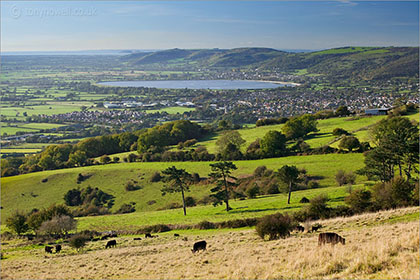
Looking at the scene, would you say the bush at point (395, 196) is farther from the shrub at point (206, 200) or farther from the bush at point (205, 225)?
the shrub at point (206, 200)

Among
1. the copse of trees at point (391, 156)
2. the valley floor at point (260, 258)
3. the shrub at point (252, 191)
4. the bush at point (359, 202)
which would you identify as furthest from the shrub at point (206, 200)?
the bush at point (359, 202)

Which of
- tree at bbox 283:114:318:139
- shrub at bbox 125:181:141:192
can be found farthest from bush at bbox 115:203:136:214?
tree at bbox 283:114:318:139

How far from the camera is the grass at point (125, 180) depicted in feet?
169

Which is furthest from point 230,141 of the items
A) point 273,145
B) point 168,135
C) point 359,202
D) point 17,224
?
point 359,202

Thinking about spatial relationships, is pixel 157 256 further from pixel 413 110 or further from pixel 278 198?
pixel 413 110

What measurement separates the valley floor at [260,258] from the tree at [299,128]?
48.0 metres

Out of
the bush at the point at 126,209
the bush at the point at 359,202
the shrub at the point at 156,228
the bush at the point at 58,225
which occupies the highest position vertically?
the bush at the point at 359,202

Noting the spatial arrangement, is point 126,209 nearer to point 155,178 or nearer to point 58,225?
point 155,178

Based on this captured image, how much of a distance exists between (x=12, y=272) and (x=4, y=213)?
3855 cm

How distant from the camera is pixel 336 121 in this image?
8469 centimetres

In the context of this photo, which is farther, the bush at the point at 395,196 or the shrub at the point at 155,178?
the shrub at the point at 155,178

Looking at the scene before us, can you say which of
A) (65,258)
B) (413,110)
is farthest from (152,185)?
(413,110)

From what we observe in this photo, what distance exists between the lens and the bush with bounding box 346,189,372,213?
28422 millimetres

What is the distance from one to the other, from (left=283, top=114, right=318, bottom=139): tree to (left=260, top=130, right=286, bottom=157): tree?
904cm
